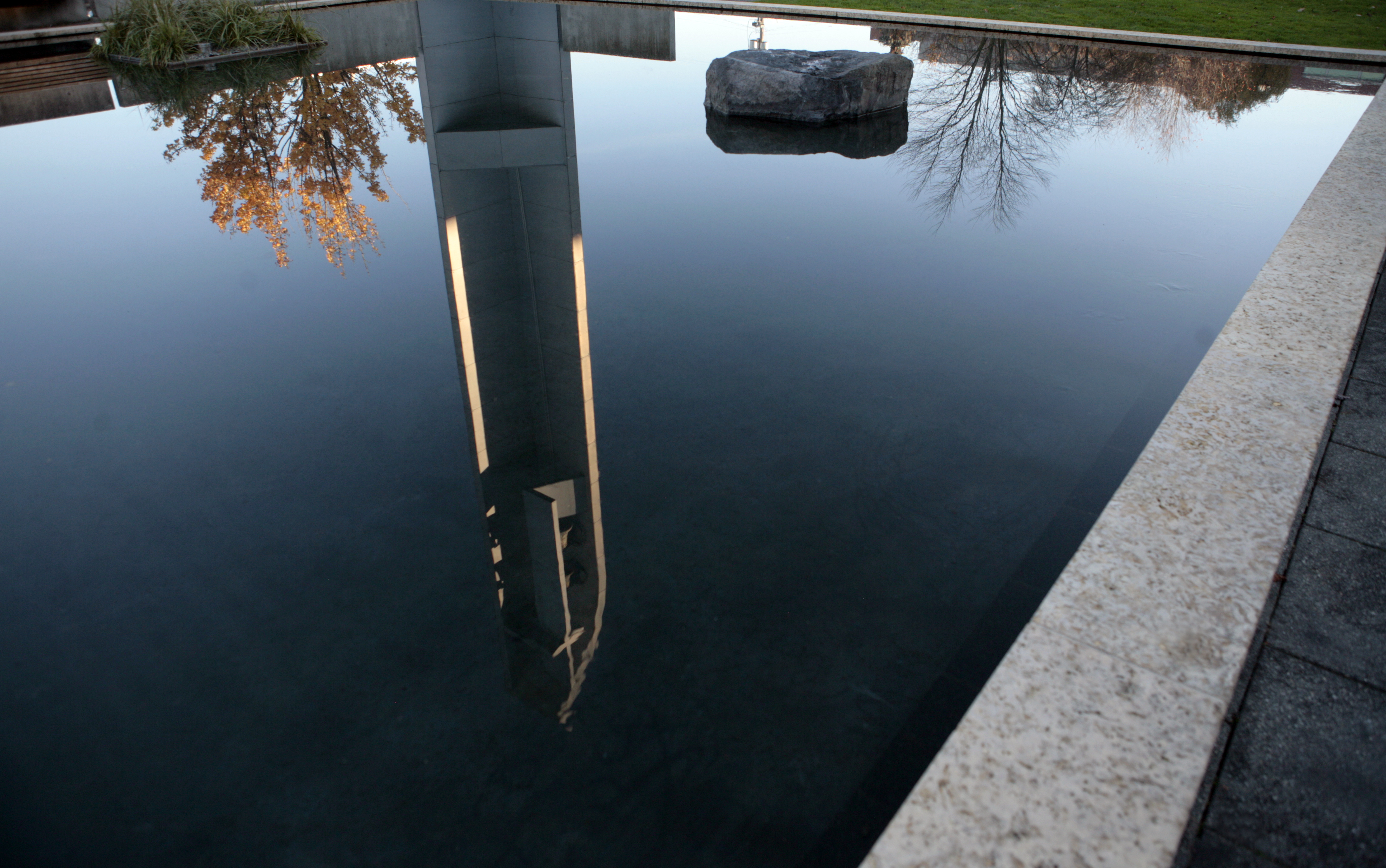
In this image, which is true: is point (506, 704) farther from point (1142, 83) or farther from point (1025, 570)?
point (1142, 83)

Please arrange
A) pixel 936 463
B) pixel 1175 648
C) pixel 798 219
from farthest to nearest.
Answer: pixel 798 219
pixel 936 463
pixel 1175 648

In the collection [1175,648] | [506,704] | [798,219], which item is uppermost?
[798,219]

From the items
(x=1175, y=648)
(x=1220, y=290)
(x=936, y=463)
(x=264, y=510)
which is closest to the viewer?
(x=1175, y=648)

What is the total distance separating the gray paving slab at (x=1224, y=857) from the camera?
1.98 meters

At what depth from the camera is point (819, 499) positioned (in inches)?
138

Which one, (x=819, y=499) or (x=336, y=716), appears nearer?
(x=336, y=716)

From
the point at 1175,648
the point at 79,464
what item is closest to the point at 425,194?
the point at 79,464

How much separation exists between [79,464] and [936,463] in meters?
3.98

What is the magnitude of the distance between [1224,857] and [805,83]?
30.3 ft

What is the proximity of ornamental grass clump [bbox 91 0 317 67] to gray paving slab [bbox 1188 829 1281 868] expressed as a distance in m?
15.6

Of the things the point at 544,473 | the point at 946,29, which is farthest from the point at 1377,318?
the point at 946,29

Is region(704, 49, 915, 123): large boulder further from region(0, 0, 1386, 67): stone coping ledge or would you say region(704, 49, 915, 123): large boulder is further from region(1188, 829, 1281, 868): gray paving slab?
region(1188, 829, 1281, 868): gray paving slab

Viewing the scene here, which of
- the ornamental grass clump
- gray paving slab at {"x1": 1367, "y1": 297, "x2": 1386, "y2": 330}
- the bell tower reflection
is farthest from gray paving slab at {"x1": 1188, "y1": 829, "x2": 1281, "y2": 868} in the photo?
the ornamental grass clump

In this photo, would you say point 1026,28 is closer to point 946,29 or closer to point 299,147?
point 946,29
